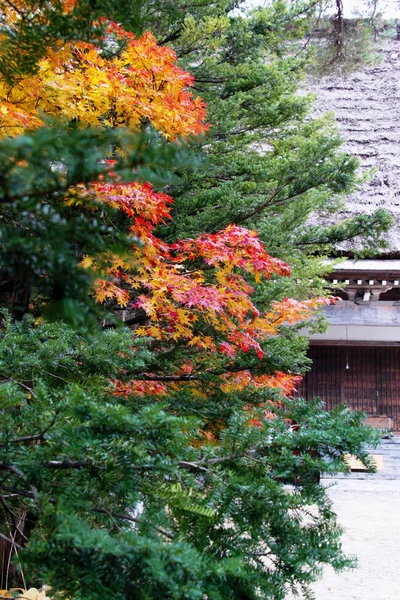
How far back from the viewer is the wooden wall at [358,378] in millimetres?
10102

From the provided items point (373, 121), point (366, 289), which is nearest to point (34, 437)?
point (366, 289)

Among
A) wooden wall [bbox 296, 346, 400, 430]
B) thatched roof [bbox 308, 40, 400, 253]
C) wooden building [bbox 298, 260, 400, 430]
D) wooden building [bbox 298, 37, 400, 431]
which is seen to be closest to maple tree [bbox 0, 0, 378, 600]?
wooden building [bbox 298, 37, 400, 431]

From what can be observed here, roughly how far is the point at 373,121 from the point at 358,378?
5.07m

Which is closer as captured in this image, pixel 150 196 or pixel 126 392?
pixel 150 196

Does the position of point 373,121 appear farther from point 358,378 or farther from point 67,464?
point 67,464

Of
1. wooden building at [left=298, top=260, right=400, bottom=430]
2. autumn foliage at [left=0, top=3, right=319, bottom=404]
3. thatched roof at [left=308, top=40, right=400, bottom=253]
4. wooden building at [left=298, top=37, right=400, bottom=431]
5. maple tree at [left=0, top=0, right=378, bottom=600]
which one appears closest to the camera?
maple tree at [left=0, top=0, right=378, bottom=600]

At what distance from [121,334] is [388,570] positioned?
3588mm

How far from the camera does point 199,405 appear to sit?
3109mm

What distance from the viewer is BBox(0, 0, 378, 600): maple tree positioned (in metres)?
0.83

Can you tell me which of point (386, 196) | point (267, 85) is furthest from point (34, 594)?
point (386, 196)

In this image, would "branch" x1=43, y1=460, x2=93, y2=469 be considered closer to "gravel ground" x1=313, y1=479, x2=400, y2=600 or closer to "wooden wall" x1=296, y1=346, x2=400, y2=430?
"gravel ground" x1=313, y1=479, x2=400, y2=600

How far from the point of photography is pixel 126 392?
3285mm

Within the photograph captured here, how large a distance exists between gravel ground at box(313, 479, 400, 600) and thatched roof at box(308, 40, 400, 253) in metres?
3.89

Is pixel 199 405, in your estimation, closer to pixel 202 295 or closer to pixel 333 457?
pixel 202 295
